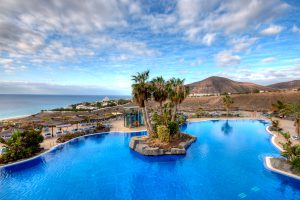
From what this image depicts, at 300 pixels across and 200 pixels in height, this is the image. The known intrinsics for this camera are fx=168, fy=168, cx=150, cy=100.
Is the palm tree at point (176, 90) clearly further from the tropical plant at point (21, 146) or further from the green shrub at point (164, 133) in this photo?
the tropical plant at point (21, 146)

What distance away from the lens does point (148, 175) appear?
13211mm

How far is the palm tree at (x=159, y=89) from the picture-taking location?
2088 centimetres

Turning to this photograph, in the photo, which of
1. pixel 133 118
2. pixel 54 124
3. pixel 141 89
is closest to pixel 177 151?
pixel 141 89

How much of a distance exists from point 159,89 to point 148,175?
35.2 feet

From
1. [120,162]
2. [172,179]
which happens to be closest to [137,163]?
[120,162]

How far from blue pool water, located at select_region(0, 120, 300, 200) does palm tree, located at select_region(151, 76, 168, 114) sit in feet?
22.5

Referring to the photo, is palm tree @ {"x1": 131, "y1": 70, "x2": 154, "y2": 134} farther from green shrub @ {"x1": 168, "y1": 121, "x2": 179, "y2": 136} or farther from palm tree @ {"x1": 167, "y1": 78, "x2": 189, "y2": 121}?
palm tree @ {"x1": 167, "y1": 78, "x2": 189, "y2": 121}

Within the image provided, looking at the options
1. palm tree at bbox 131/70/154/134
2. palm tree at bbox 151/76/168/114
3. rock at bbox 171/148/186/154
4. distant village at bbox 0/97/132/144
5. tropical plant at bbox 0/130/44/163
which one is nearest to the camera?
tropical plant at bbox 0/130/44/163

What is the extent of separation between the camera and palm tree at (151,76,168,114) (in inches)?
822

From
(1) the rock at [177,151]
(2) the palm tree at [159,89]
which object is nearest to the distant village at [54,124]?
(2) the palm tree at [159,89]

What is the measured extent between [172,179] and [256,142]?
13.8 m

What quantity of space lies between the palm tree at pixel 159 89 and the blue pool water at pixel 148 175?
687cm

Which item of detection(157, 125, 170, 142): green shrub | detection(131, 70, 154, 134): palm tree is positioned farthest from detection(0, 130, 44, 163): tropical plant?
detection(157, 125, 170, 142): green shrub

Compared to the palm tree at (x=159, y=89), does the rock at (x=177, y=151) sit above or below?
below
